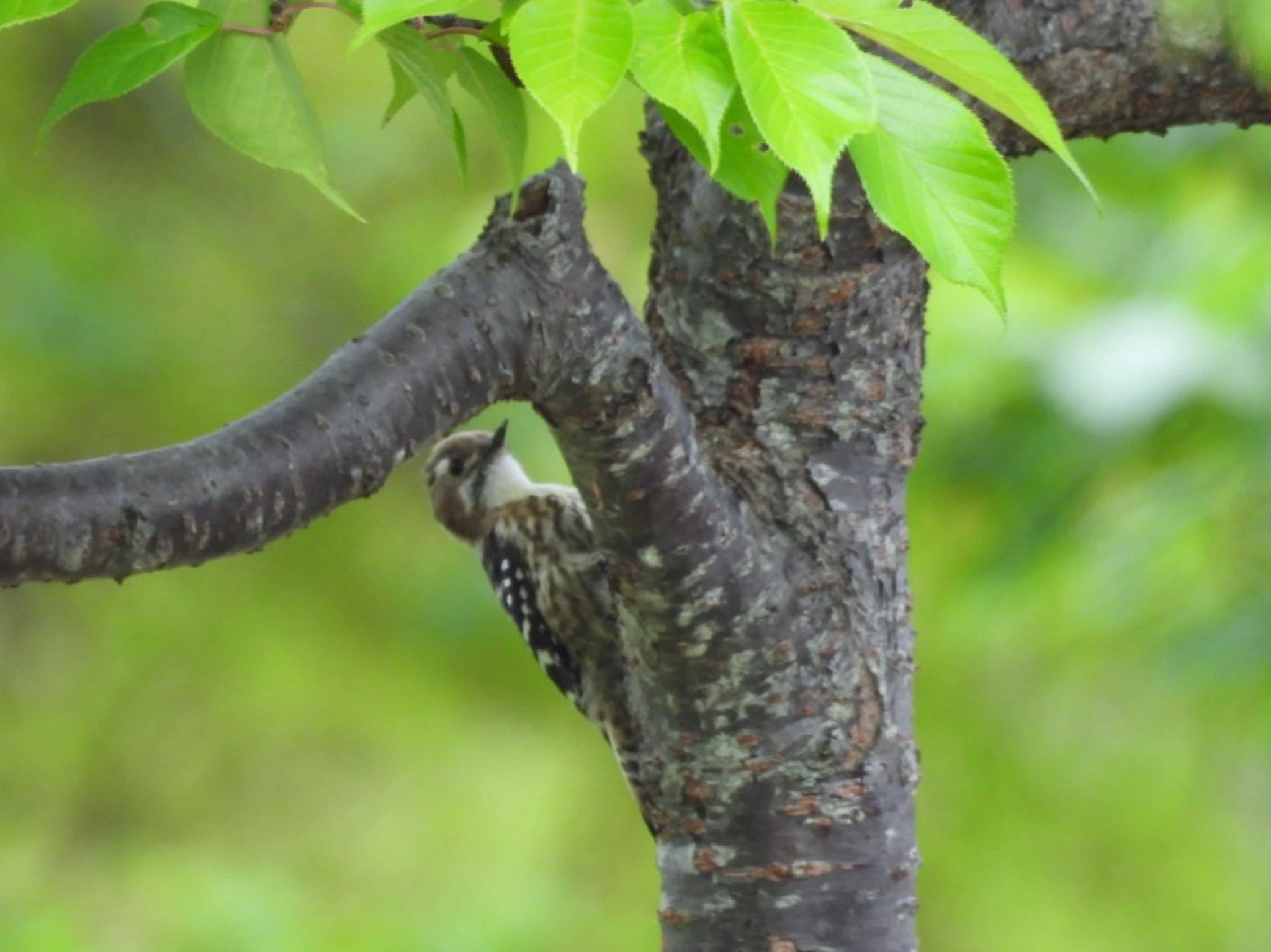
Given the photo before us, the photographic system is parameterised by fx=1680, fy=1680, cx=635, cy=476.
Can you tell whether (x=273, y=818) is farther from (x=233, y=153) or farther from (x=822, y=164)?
(x=822, y=164)

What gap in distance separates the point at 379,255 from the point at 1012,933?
3346mm

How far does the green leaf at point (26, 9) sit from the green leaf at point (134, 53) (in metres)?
0.17

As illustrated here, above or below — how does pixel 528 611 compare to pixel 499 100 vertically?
above

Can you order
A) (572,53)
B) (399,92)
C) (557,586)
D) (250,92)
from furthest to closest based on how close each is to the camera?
(557,586)
(399,92)
(250,92)
(572,53)

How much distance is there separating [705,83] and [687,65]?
20mm

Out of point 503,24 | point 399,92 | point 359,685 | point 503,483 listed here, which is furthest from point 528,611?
point 503,24

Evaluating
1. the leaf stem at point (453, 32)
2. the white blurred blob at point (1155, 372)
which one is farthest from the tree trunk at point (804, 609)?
the white blurred blob at point (1155, 372)

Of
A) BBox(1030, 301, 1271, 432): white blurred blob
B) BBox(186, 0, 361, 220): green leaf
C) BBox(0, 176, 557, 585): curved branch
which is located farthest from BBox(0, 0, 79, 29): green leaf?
BBox(1030, 301, 1271, 432): white blurred blob

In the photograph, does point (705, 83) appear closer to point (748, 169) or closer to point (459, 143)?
point (748, 169)

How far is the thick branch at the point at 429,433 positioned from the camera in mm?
1472

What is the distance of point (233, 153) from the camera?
21.5 feet

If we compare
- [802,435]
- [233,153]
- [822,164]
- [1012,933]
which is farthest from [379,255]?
[822,164]

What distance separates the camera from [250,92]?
1489 mm

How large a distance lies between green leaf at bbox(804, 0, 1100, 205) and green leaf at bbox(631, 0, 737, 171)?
0.09 meters
